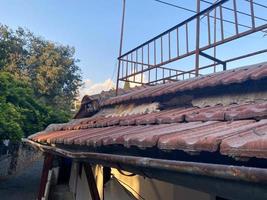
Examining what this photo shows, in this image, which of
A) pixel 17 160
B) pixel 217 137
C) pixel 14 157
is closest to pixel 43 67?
pixel 17 160

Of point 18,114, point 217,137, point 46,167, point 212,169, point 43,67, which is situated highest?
point 43,67

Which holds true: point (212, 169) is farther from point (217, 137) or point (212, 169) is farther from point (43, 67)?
point (43, 67)

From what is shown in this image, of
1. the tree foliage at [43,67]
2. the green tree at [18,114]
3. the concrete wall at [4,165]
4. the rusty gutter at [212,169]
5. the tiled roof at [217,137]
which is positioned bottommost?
the concrete wall at [4,165]

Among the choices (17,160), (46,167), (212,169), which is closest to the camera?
(212,169)

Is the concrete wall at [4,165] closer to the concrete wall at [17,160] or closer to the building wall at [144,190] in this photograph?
the concrete wall at [17,160]

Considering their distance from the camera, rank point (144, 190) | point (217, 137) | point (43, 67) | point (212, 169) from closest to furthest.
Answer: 1. point (212, 169)
2. point (217, 137)
3. point (144, 190)
4. point (43, 67)

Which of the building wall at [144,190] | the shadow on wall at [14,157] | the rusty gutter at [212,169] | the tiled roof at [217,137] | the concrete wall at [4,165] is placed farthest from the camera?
the shadow on wall at [14,157]

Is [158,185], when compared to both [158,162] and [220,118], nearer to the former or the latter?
[220,118]

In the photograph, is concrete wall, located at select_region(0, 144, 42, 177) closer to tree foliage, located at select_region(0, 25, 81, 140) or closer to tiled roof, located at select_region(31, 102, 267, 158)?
tree foliage, located at select_region(0, 25, 81, 140)

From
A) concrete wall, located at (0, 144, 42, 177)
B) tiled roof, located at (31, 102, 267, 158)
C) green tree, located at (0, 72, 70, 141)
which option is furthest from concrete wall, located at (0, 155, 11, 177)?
tiled roof, located at (31, 102, 267, 158)

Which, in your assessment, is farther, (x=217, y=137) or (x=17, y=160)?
(x=17, y=160)

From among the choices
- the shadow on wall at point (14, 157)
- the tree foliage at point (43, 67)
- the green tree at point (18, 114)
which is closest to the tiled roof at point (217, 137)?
the green tree at point (18, 114)

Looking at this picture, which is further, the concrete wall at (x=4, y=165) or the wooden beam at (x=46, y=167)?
the concrete wall at (x=4, y=165)

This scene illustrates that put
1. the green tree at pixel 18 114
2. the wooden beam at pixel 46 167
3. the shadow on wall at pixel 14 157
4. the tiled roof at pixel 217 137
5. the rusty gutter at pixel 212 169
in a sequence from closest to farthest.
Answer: the rusty gutter at pixel 212 169 < the tiled roof at pixel 217 137 < the wooden beam at pixel 46 167 < the green tree at pixel 18 114 < the shadow on wall at pixel 14 157
